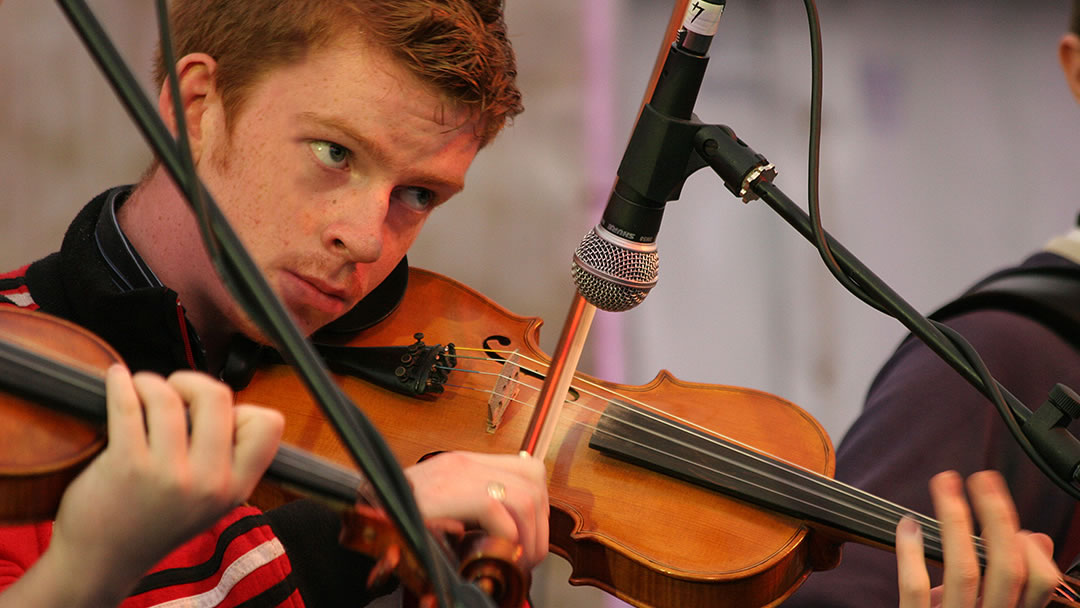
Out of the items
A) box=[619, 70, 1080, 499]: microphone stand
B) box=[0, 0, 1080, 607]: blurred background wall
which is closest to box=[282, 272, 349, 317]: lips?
box=[619, 70, 1080, 499]: microphone stand

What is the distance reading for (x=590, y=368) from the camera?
7.92 ft

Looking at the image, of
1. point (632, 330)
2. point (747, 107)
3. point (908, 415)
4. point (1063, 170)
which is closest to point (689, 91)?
point (908, 415)

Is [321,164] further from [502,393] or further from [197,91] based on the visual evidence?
[502,393]

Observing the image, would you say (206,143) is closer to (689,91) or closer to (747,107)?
(689,91)

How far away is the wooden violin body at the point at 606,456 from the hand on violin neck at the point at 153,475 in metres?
0.29

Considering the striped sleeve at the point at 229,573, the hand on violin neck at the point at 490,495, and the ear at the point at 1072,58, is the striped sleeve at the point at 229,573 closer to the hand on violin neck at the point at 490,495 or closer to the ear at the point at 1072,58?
the hand on violin neck at the point at 490,495

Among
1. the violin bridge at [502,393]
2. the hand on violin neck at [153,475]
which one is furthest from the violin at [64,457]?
the violin bridge at [502,393]

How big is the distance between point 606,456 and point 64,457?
2.26 ft

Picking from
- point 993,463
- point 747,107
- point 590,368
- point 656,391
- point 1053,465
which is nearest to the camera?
point 1053,465

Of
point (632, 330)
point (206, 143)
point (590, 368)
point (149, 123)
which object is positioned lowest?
point (632, 330)

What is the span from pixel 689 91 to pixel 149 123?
1.56ft

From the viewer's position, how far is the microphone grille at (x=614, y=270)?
89 cm

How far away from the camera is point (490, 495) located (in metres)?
0.84

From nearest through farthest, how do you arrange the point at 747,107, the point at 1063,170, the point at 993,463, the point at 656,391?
the point at 656,391, the point at 993,463, the point at 747,107, the point at 1063,170
